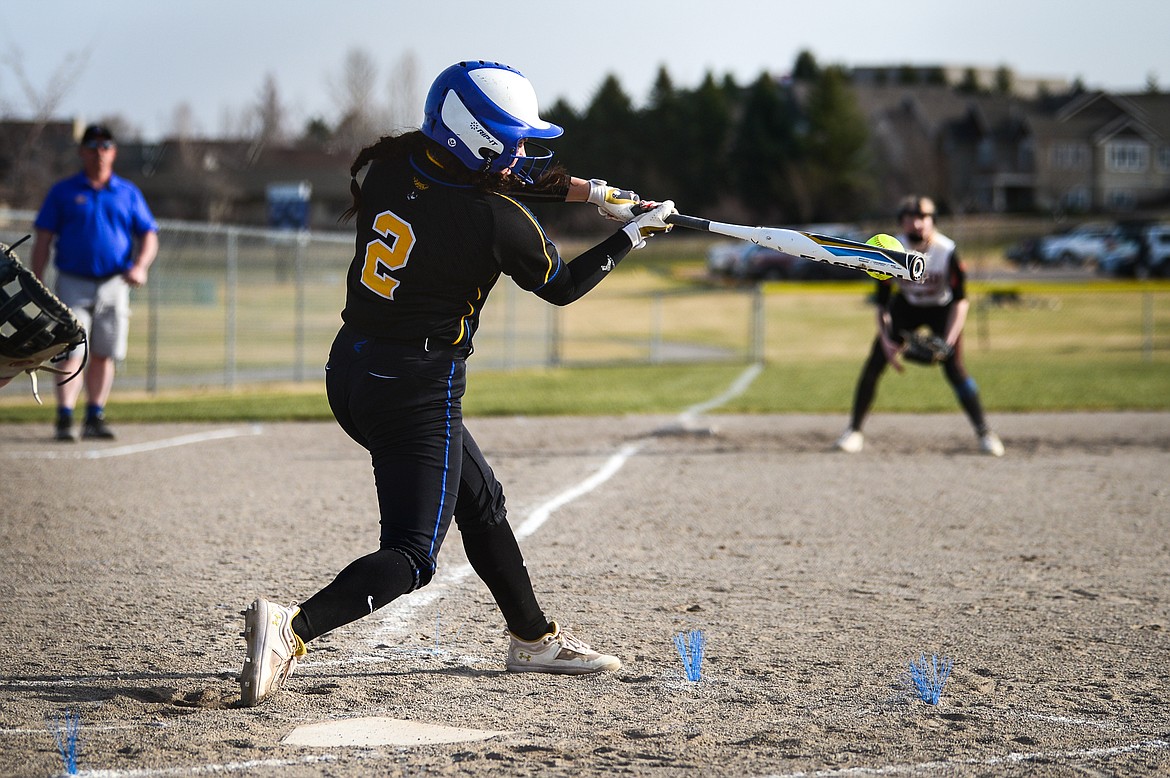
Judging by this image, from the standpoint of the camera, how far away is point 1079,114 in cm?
7888

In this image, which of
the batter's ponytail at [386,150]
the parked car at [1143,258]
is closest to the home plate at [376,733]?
the batter's ponytail at [386,150]

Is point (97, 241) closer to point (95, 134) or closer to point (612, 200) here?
point (95, 134)

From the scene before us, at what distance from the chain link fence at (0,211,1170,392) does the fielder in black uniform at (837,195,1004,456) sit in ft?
30.4

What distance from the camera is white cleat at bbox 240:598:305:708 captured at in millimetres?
3826

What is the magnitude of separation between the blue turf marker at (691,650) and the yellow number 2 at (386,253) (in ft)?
5.57

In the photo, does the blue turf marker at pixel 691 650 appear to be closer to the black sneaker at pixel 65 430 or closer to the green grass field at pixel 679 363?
the black sneaker at pixel 65 430

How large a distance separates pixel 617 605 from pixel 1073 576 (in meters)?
2.34

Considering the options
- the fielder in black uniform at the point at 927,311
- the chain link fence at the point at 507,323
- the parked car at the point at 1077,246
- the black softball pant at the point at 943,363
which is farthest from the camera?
the parked car at the point at 1077,246

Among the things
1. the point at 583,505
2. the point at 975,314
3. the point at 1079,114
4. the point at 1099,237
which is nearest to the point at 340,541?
the point at 583,505

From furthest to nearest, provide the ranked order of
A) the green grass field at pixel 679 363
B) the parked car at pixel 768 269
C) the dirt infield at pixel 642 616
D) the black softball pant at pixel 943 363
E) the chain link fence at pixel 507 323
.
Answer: the parked car at pixel 768 269 < the chain link fence at pixel 507 323 < the green grass field at pixel 679 363 < the black softball pant at pixel 943 363 < the dirt infield at pixel 642 616

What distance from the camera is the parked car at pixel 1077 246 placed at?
51.3 m

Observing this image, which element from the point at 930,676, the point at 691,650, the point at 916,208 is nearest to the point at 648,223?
the point at 691,650

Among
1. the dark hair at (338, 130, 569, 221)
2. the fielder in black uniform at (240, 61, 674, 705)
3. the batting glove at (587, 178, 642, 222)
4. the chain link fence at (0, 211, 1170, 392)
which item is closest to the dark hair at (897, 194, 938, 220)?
the batting glove at (587, 178, 642, 222)

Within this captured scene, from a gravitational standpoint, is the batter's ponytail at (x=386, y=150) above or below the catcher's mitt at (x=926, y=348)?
above
